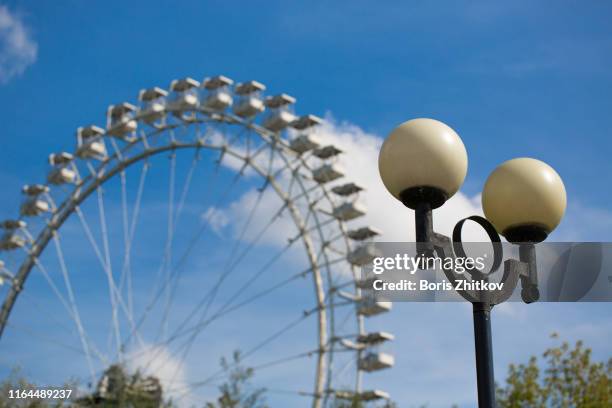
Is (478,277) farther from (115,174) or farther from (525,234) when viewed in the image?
Result: (115,174)

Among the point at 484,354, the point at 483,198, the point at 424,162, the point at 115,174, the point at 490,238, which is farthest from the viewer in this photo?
the point at 115,174

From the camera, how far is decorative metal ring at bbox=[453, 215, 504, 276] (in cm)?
481

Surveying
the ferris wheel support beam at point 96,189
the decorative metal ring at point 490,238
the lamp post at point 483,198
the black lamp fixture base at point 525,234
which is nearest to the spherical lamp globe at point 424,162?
the lamp post at point 483,198

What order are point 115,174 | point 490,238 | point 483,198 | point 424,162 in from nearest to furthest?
point 424,162 → point 490,238 → point 483,198 → point 115,174

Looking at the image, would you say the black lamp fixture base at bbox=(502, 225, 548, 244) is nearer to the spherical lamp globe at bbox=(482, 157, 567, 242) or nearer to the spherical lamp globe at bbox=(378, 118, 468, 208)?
the spherical lamp globe at bbox=(482, 157, 567, 242)

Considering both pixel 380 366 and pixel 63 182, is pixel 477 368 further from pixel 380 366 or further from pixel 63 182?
pixel 63 182

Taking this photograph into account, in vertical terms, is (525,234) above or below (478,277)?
above

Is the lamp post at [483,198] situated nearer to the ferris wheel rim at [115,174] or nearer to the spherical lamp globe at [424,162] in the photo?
the spherical lamp globe at [424,162]

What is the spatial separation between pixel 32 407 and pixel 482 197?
12.6m

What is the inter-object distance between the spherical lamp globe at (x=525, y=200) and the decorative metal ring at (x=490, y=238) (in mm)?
81

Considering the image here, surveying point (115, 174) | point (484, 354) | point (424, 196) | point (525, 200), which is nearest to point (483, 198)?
point (525, 200)

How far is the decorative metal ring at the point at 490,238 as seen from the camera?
481cm

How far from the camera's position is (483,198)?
5.19 meters

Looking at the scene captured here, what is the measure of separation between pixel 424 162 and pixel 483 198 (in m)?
0.61
